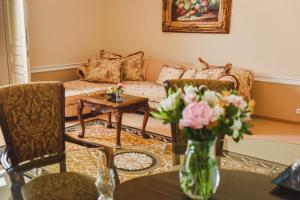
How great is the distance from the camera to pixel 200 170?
3.90ft

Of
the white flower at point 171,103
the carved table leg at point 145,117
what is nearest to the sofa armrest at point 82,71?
the carved table leg at point 145,117

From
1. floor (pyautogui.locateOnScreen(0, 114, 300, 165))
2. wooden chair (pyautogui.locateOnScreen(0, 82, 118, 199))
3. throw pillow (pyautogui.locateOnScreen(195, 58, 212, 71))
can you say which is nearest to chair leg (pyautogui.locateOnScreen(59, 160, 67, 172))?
wooden chair (pyautogui.locateOnScreen(0, 82, 118, 199))

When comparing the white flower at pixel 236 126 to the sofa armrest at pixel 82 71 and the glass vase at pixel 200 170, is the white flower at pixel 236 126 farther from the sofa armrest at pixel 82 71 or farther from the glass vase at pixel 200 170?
the sofa armrest at pixel 82 71

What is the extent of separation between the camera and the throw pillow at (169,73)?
474 centimetres

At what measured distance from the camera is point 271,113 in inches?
181

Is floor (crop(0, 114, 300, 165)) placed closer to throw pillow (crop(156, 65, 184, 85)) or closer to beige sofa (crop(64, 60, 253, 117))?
beige sofa (crop(64, 60, 253, 117))

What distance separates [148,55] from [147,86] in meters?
0.88

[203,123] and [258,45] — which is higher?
[258,45]

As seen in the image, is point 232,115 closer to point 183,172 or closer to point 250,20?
point 183,172

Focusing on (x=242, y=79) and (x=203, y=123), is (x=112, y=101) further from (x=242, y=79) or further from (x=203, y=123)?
(x=203, y=123)

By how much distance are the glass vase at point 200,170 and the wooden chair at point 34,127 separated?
85 centimetres

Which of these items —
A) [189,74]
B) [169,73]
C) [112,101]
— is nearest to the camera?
[112,101]

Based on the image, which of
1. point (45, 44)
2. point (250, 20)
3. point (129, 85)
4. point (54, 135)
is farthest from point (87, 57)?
point (54, 135)

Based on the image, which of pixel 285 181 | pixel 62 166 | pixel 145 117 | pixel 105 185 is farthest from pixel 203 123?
pixel 145 117
